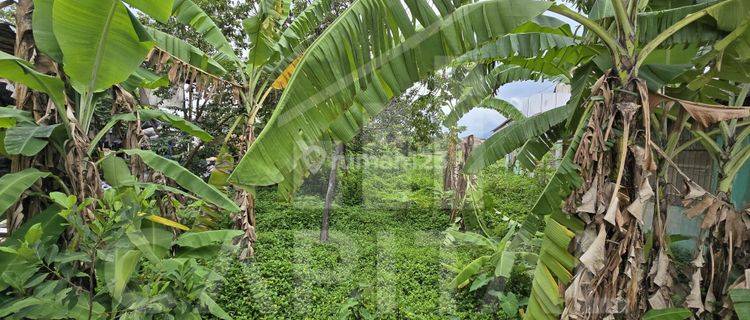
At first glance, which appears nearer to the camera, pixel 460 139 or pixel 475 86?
pixel 475 86

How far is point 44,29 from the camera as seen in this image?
1755 millimetres

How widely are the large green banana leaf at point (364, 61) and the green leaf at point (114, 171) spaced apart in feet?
4.00

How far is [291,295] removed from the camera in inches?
132

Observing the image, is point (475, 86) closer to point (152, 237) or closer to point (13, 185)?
point (152, 237)

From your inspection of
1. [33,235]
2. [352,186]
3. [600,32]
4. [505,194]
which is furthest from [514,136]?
[505,194]

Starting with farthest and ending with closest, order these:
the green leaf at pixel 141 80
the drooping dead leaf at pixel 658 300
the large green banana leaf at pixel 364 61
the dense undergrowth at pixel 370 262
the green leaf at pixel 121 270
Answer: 1. the dense undergrowth at pixel 370 262
2. the green leaf at pixel 141 80
3. the drooping dead leaf at pixel 658 300
4. the green leaf at pixel 121 270
5. the large green banana leaf at pixel 364 61

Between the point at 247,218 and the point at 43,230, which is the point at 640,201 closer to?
the point at 43,230

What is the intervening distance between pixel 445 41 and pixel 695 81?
1.47 meters

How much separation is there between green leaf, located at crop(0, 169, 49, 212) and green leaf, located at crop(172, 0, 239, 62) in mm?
2326

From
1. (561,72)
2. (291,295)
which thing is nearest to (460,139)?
(561,72)

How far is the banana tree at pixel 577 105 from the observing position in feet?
4.59

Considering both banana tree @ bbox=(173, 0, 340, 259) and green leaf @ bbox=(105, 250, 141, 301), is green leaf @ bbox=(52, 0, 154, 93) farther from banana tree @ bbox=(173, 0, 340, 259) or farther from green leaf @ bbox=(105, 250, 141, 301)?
banana tree @ bbox=(173, 0, 340, 259)

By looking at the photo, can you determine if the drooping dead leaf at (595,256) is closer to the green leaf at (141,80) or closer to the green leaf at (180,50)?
the green leaf at (141,80)

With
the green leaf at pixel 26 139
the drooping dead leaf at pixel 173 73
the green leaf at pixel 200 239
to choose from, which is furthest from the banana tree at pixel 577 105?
the drooping dead leaf at pixel 173 73
